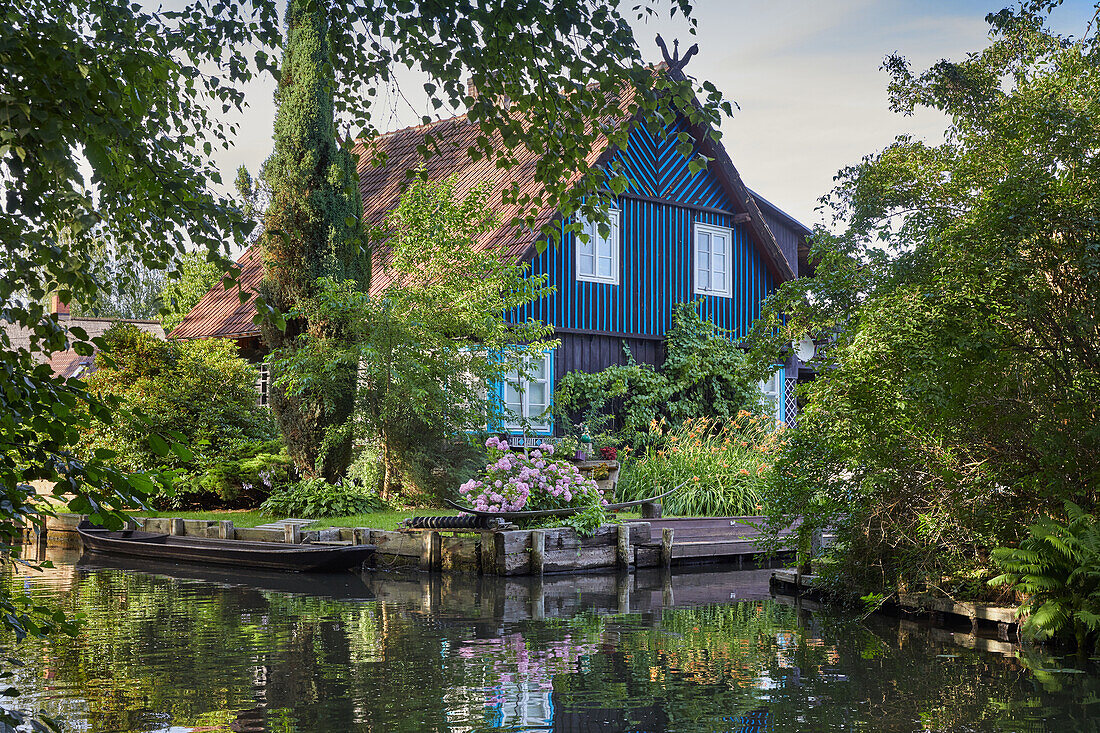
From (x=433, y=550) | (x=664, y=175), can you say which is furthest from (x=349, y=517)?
(x=664, y=175)

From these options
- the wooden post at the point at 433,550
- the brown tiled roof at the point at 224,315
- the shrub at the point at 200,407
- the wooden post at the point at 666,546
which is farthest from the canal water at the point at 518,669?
the brown tiled roof at the point at 224,315

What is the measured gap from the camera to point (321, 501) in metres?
18.0

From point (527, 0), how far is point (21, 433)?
2.62 meters

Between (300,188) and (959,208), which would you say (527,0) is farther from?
(300,188)

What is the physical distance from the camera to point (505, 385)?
2108 cm

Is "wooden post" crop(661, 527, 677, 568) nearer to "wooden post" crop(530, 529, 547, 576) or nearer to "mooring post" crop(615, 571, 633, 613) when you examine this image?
"mooring post" crop(615, 571, 633, 613)

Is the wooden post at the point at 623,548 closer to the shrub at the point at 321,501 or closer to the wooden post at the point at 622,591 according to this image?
the wooden post at the point at 622,591

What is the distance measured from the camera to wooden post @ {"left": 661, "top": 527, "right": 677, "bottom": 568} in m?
15.9

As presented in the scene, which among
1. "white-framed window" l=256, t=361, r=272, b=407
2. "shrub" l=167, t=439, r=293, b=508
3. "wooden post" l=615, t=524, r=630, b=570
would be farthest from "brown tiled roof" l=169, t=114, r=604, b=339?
"wooden post" l=615, t=524, r=630, b=570

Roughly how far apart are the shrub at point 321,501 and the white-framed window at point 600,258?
6877 millimetres

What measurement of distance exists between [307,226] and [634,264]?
750 centimetres

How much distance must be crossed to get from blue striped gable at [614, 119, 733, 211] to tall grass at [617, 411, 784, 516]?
20.3 feet

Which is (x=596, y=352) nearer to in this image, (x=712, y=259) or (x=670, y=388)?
(x=670, y=388)

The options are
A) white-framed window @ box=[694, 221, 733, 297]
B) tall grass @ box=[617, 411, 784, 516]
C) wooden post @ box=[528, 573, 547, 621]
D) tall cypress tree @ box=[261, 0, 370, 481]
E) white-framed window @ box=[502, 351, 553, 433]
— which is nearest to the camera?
wooden post @ box=[528, 573, 547, 621]
